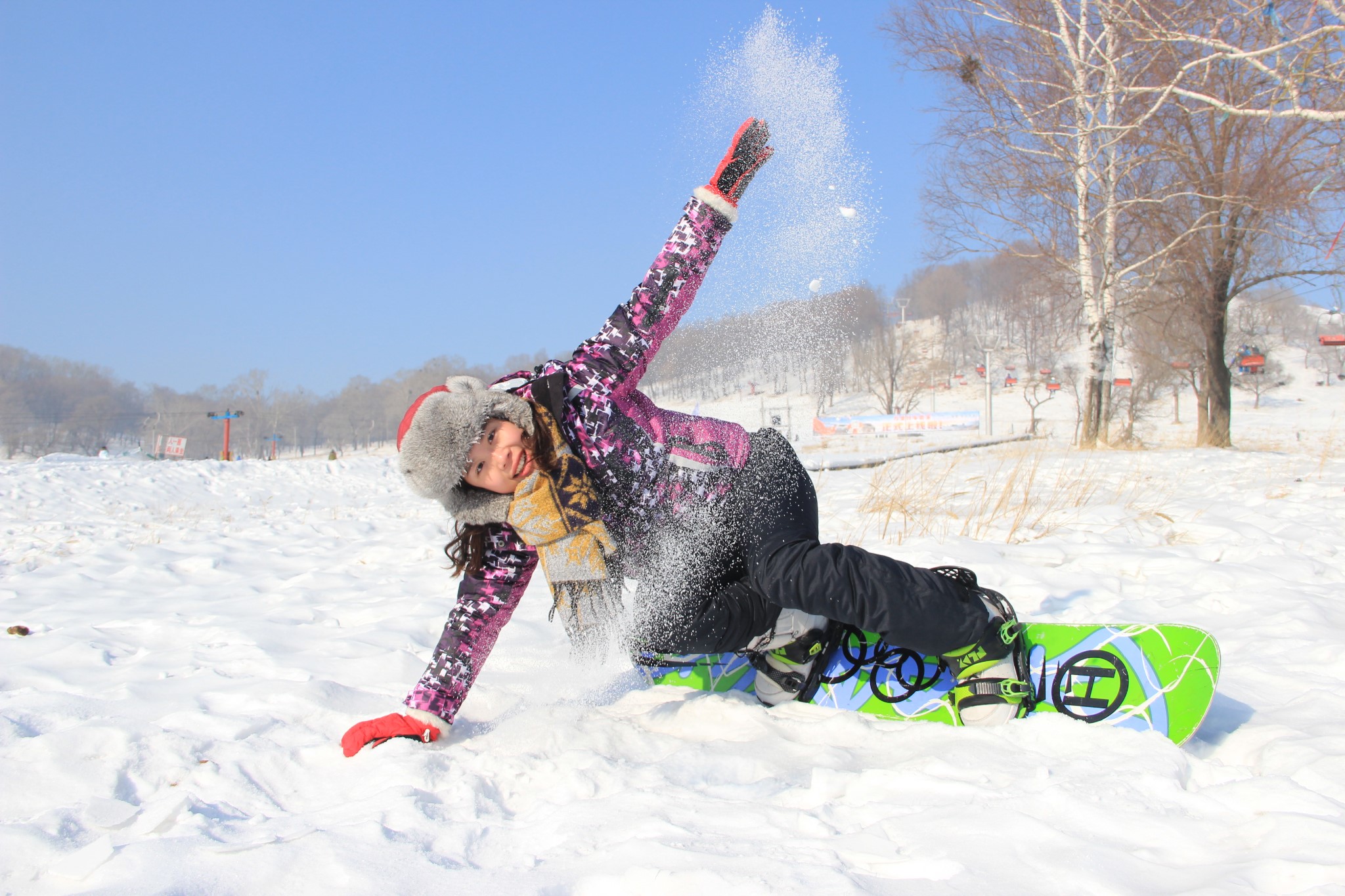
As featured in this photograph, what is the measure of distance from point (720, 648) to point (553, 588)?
1.54 ft

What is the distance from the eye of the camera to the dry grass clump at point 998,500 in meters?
4.34

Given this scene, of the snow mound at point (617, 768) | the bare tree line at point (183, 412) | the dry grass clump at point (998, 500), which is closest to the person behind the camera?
the snow mound at point (617, 768)

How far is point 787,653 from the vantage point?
7.23 feet

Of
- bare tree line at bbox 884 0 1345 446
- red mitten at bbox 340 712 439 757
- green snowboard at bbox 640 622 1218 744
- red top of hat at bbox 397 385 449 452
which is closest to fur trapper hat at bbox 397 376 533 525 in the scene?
red top of hat at bbox 397 385 449 452

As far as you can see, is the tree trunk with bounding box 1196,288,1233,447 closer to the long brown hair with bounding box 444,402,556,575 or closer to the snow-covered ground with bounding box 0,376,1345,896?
the snow-covered ground with bounding box 0,376,1345,896

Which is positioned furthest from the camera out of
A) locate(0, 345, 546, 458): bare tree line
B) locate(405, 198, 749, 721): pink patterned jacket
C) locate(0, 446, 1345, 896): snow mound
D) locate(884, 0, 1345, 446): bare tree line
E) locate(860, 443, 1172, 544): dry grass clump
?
locate(0, 345, 546, 458): bare tree line

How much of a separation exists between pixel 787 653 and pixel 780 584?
386 mm

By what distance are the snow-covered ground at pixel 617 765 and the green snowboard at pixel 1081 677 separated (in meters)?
0.11

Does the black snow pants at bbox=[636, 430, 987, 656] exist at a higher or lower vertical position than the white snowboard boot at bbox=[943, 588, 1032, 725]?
higher

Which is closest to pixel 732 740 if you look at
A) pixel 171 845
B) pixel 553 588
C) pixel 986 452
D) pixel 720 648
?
pixel 720 648

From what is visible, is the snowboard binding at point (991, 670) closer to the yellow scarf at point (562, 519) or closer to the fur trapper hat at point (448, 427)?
the yellow scarf at point (562, 519)

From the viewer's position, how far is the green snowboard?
1854 millimetres

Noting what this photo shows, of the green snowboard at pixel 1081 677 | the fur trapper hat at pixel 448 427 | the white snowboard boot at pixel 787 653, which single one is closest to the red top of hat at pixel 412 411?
the fur trapper hat at pixel 448 427

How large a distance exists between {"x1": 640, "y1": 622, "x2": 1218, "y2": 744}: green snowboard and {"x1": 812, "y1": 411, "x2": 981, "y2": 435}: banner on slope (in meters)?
28.6
